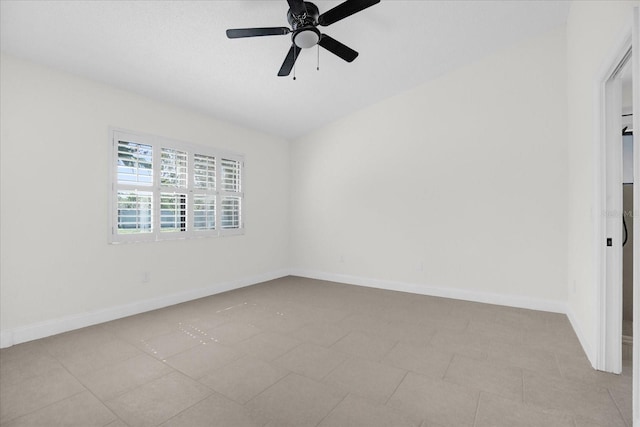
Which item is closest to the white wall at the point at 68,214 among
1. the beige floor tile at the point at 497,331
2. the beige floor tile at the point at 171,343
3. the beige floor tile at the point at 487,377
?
the beige floor tile at the point at 171,343

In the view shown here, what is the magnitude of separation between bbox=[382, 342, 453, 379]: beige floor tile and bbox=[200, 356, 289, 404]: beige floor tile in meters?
0.89

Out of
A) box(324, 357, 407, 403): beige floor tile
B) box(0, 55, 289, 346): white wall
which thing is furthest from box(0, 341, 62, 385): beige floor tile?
box(324, 357, 407, 403): beige floor tile

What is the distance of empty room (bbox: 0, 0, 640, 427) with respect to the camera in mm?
1951

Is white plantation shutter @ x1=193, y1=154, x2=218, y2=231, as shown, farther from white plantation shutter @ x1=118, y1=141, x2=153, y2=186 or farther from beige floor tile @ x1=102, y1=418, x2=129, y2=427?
beige floor tile @ x1=102, y1=418, x2=129, y2=427

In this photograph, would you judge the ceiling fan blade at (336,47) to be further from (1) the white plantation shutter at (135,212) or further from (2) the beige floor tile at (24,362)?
(2) the beige floor tile at (24,362)

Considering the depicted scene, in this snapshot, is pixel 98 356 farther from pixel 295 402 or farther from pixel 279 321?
pixel 295 402

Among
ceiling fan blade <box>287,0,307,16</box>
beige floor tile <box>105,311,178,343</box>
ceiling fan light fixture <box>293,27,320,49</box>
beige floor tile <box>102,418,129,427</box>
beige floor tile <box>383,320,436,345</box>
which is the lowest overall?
beige floor tile <box>105,311,178,343</box>

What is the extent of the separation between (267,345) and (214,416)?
961 mm

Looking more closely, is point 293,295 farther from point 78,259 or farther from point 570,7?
point 570,7

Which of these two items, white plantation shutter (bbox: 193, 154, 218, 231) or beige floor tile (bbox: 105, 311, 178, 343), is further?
white plantation shutter (bbox: 193, 154, 218, 231)

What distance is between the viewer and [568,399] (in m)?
1.83

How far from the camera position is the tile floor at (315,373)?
1.70m

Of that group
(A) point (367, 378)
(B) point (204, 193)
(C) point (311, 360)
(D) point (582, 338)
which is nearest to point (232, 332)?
(C) point (311, 360)

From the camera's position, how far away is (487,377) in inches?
82.7
